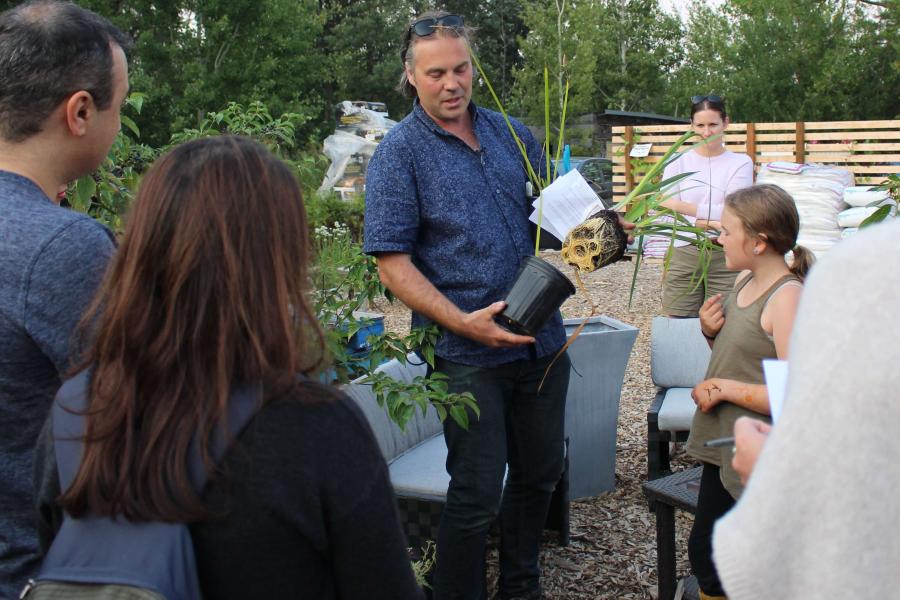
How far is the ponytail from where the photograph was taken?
290 centimetres

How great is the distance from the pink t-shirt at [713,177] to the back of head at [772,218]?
169cm

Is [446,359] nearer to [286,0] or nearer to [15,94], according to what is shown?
[15,94]

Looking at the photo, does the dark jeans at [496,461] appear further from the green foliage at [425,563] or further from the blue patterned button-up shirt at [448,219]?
the green foliage at [425,563]

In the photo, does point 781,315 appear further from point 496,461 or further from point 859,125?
point 859,125

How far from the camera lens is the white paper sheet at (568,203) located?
118 inches

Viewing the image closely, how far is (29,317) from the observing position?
1.54 m

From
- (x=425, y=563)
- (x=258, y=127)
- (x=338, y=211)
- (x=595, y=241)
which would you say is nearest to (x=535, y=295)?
(x=595, y=241)

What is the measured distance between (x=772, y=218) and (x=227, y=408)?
2.07 m

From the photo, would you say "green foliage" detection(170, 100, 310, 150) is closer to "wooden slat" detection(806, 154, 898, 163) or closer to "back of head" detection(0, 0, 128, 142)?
"back of head" detection(0, 0, 128, 142)

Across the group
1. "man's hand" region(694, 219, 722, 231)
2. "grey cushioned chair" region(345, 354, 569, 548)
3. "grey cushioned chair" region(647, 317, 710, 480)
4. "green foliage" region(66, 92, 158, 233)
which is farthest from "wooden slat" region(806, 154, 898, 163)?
"green foliage" region(66, 92, 158, 233)

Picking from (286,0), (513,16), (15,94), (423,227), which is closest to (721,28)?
(286,0)

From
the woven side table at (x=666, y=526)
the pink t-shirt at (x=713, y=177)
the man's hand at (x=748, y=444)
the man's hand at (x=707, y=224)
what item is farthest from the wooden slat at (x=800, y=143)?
the man's hand at (x=748, y=444)

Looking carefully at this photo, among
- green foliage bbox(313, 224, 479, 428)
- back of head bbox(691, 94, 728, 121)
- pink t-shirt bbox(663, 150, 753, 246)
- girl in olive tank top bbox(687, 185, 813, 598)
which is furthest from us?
back of head bbox(691, 94, 728, 121)

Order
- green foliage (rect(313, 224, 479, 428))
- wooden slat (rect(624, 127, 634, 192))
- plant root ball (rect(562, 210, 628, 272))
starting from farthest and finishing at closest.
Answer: wooden slat (rect(624, 127, 634, 192))
plant root ball (rect(562, 210, 628, 272))
green foliage (rect(313, 224, 479, 428))
